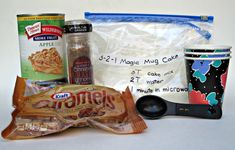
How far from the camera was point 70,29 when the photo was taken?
938mm

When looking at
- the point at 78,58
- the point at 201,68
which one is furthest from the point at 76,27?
the point at 201,68

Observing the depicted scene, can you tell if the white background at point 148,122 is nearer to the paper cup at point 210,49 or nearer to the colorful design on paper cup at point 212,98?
the colorful design on paper cup at point 212,98

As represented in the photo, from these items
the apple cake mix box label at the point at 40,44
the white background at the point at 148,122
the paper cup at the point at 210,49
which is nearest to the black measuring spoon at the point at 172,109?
the white background at the point at 148,122

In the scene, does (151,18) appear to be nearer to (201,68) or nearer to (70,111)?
(201,68)

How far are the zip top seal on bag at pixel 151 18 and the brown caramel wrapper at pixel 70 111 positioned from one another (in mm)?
263

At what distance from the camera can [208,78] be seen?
938 mm

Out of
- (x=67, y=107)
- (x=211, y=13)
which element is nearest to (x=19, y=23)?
(x=67, y=107)

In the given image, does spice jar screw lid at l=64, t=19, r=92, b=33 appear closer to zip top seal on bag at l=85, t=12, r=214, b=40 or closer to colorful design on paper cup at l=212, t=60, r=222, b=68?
zip top seal on bag at l=85, t=12, r=214, b=40

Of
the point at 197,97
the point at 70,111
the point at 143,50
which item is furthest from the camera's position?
the point at 143,50

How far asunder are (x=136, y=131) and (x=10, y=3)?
704 millimetres

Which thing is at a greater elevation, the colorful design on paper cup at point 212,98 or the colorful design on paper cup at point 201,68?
the colorful design on paper cup at point 201,68

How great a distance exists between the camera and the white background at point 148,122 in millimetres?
747

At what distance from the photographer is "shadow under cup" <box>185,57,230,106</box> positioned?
93 cm

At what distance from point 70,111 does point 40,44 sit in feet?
0.64
